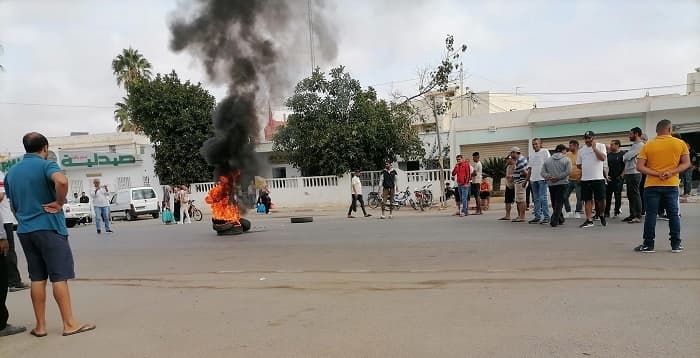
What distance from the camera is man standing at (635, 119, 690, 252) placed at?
6.09m

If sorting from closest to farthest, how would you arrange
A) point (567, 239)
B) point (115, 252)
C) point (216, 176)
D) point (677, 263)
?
point (677, 263)
point (567, 239)
point (115, 252)
point (216, 176)

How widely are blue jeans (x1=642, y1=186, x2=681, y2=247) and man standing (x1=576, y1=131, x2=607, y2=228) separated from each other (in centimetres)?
256

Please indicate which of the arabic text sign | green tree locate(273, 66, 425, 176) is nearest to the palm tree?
the arabic text sign

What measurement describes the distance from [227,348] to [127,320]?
151cm

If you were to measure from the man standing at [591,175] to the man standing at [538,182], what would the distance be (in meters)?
0.92

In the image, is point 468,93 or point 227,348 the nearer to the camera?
point 227,348

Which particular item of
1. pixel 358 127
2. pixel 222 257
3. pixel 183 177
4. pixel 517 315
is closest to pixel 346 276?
pixel 517 315

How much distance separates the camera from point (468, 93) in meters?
21.2

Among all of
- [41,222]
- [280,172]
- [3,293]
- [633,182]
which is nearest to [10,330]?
[3,293]

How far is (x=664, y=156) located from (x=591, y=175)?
270cm

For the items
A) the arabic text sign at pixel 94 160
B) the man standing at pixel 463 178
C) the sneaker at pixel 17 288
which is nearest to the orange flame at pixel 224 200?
the sneaker at pixel 17 288

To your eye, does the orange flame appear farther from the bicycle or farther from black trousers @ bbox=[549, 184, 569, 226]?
the bicycle

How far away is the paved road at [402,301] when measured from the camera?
3580 mm

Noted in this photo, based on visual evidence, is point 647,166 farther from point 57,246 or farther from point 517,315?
point 57,246
